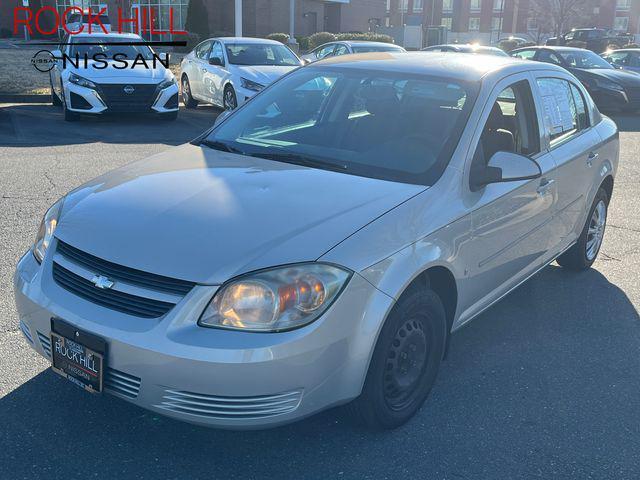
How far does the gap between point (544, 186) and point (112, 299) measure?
264 centimetres

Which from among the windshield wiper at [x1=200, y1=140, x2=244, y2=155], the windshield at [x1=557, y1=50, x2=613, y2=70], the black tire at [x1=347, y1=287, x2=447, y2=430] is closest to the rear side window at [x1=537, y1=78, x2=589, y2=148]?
the black tire at [x1=347, y1=287, x2=447, y2=430]

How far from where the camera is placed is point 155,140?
10.7 m

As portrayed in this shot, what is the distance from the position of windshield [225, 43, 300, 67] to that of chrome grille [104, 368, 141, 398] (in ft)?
35.3

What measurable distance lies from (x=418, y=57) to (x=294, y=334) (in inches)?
96.7

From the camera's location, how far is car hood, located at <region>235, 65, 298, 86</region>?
12.0 m

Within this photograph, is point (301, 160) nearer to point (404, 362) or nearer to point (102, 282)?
point (404, 362)

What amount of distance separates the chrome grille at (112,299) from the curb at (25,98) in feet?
41.2

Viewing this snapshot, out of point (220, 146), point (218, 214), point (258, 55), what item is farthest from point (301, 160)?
point (258, 55)

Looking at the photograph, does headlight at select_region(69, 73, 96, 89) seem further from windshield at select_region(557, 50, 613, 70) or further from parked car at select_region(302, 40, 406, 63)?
windshield at select_region(557, 50, 613, 70)

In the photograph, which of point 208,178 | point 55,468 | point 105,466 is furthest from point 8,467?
point 208,178

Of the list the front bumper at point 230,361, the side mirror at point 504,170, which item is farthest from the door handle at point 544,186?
the front bumper at point 230,361

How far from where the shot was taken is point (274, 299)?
2633 millimetres

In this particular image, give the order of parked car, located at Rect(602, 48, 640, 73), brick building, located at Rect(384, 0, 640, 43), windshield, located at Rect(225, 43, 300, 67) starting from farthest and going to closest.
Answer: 1. brick building, located at Rect(384, 0, 640, 43)
2. parked car, located at Rect(602, 48, 640, 73)
3. windshield, located at Rect(225, 43, 300, 67)

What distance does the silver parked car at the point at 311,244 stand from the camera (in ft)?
8.57
